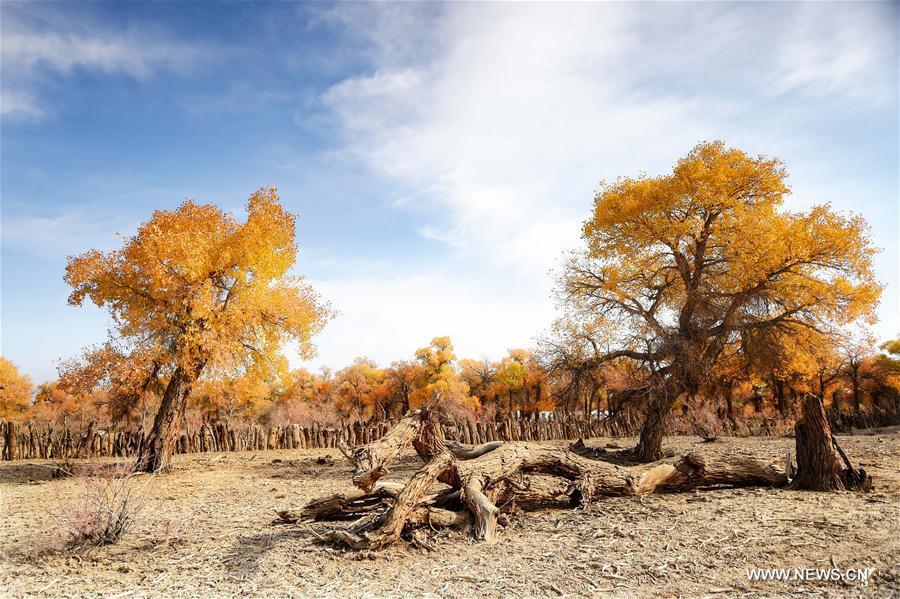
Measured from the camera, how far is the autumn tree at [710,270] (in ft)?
41.9

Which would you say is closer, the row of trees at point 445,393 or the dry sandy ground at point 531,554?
the dry sandy ground at point 531,554

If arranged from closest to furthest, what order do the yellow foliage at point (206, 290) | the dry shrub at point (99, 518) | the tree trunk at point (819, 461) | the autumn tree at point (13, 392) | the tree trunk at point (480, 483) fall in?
the dry shrub at point (99, 518)
the tree trunk at point (480, 483)
the tree trunk at point (819, 461)
the yellow foliage at point (206, 290)
the autumn tree at point (13, 392)

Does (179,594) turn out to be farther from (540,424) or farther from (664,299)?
(540,424)

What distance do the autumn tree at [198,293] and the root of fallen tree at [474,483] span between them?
6.83m

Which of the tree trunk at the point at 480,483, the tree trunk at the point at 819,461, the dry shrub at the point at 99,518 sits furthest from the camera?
the tree trunk at the point at 819,461

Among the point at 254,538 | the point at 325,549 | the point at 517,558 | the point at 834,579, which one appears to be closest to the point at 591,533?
the point at 517,558

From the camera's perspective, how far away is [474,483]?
6.49 metres

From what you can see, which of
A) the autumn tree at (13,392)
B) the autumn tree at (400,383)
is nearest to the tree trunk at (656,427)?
the autumn tree at (400,383)

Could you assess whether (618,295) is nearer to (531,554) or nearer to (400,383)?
(531,554)

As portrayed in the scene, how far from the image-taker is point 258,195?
534 inches

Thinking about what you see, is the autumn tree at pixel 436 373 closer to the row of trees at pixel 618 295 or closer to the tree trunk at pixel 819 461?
the row of trees at pixel 618 295

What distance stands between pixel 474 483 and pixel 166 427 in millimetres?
A: 10369

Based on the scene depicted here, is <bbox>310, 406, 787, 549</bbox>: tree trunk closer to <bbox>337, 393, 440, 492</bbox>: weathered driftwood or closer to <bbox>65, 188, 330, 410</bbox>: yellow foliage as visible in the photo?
<bbox>337, 393, 440, 492</bbox>: weathered driftwood

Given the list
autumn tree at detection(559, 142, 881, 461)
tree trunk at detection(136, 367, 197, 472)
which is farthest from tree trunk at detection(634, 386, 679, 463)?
tree trunk at detection(136, 367, 197, 472)
